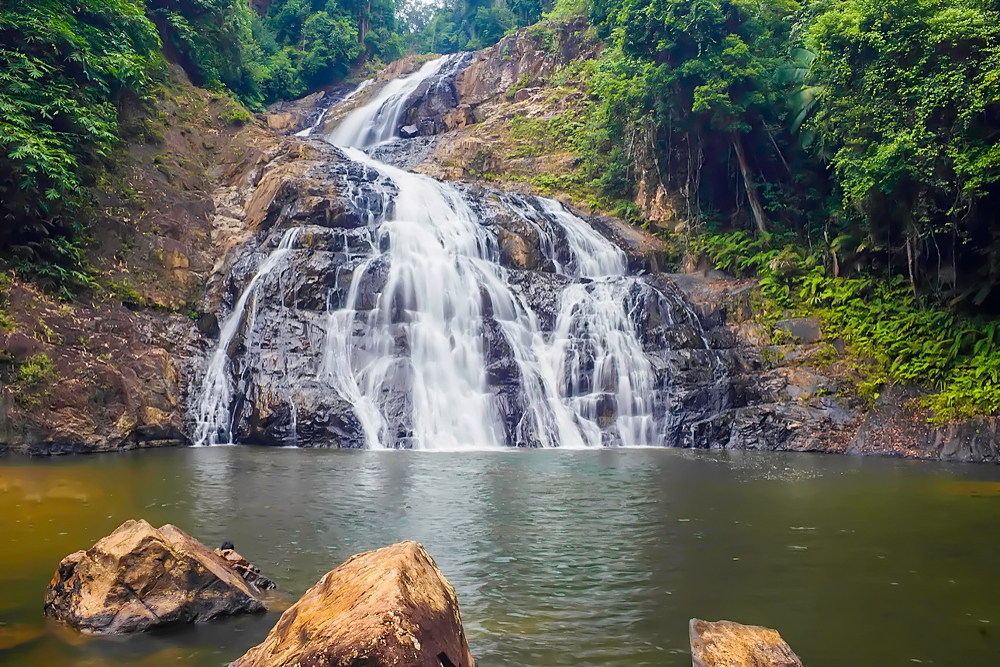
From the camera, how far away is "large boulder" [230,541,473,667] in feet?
9.69

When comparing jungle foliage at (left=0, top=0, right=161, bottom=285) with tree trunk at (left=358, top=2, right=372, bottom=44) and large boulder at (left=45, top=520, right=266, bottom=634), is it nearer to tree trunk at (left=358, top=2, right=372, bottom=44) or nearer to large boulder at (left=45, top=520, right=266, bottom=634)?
large boulder at (left=45, top=520, right=266, bottom=634)

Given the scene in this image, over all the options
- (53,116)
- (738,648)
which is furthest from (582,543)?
(53,116)

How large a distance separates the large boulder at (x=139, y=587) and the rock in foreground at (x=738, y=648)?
3017mm

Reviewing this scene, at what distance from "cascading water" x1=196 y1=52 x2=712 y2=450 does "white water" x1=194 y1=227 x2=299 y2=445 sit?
33 millimetres

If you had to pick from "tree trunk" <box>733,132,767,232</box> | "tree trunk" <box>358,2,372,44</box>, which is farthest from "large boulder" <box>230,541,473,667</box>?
"tree trunk" <box>358,2,372,44</box>

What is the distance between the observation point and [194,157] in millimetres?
24328

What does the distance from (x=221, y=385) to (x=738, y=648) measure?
1510cm

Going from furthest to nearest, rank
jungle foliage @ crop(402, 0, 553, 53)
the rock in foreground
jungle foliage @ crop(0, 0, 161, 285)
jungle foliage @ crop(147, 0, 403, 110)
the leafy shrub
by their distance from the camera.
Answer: jungle foliage @ crop(402, 0, 553, 53) < jungle foliage @ crop(147, 0, 403, 110) < jungle foliage @ crop(0, 0, 161, 285) < the leafy shrub < the rock in foreground

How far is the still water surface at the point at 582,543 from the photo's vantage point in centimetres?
438

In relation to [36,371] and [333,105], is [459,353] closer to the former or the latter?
[36,371]

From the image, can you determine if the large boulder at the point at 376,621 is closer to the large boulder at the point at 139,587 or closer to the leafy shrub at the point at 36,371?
the large boulder at the point at 139,587

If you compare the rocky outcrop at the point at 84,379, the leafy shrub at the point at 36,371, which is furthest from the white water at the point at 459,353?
the leafy shrub at the point at 36,371

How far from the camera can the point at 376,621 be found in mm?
3031

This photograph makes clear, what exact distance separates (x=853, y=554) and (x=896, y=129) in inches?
494
